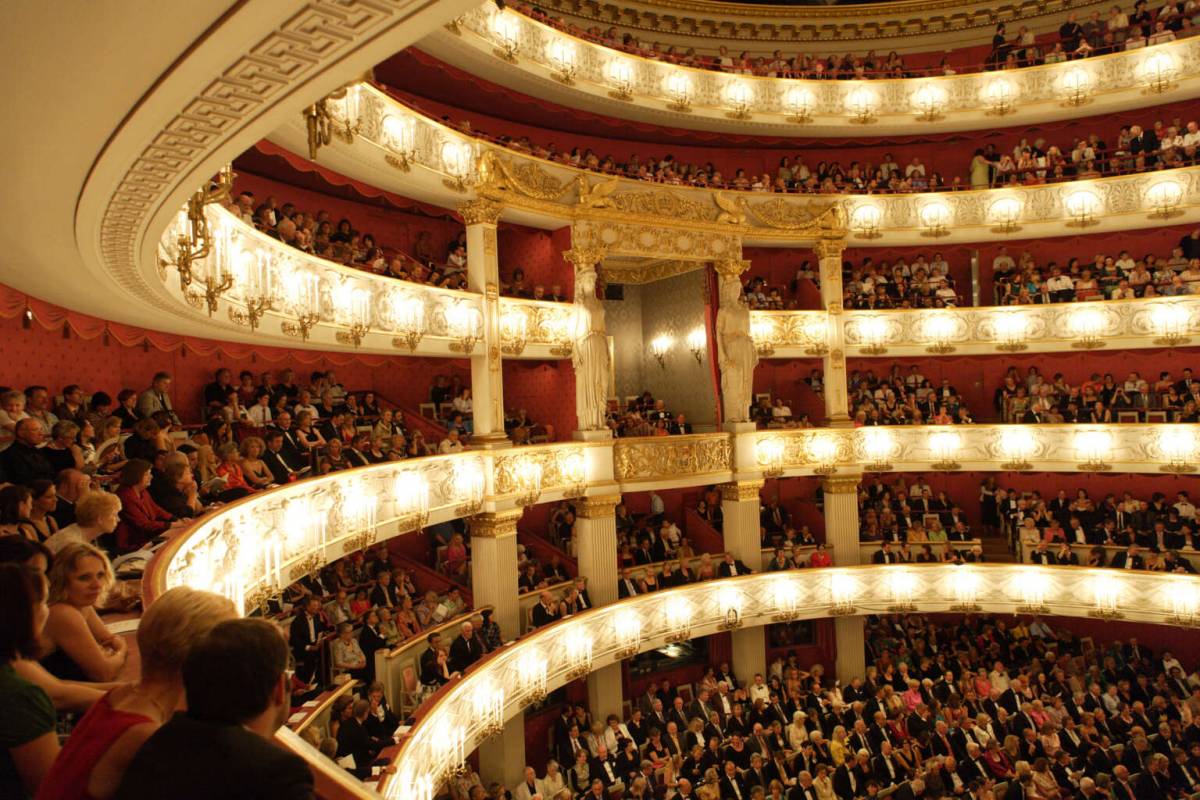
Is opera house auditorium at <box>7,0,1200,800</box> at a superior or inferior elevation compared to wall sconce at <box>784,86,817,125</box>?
inferior

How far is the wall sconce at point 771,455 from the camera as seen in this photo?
17.6 metres

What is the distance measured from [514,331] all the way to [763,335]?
22.3 feet

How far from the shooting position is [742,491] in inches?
685

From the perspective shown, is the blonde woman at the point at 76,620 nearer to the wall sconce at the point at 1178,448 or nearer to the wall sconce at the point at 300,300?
the wall sconce at the point at 300,300

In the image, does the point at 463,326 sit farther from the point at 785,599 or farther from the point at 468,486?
the point at 785,599

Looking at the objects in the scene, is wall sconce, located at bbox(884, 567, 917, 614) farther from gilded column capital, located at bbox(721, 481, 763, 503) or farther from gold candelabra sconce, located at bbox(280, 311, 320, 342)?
gold candelabra sconce, located at bbox(280, 311, 320, 342)

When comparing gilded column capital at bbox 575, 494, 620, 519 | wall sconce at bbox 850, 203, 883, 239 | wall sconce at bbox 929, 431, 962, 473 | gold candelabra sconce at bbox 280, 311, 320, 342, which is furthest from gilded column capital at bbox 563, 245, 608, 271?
wall sconce at bbox 929, 431, 962, 473

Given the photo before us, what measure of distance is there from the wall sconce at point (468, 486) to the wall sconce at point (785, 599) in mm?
7491

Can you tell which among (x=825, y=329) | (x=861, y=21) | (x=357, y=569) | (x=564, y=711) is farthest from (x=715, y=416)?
(x=861, y=21)

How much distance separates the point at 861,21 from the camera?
2072 cm

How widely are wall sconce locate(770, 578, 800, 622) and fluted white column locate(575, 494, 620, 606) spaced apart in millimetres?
4010

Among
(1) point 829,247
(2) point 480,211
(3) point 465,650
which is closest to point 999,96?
(1) point 829,247

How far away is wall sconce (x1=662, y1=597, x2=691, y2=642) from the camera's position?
51.1 feet

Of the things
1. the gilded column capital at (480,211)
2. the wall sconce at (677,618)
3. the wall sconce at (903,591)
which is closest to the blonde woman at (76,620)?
the gilded column capital at (480,211)
